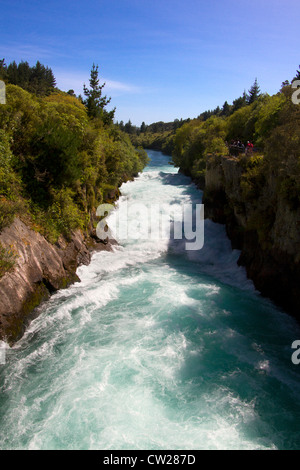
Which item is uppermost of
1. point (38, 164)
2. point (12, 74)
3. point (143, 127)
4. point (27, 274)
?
point (143, 127)

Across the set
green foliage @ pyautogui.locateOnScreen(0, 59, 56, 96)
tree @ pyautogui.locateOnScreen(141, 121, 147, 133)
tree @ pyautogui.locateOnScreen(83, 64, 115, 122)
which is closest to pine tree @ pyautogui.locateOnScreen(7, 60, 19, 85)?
green foliage @ pyautogui.locateOnScreen(0, 59, 56, 96)

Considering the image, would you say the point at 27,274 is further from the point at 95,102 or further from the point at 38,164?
the point at 95,102

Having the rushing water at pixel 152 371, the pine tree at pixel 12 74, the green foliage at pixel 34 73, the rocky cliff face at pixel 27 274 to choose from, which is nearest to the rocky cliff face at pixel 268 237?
the rushing water at pixel 152 371

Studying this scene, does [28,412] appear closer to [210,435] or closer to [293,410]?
[210,435]

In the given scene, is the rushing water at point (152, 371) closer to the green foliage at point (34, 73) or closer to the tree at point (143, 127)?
the green foliage at point (34, 73)

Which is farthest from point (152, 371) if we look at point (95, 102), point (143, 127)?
point (143, 127)

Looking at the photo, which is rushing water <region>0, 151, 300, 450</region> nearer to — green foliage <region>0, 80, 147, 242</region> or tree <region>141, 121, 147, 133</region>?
green foliage <region>0, 80, 147, 242</region>

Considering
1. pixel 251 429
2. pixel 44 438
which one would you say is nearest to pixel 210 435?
pixel 251 429
